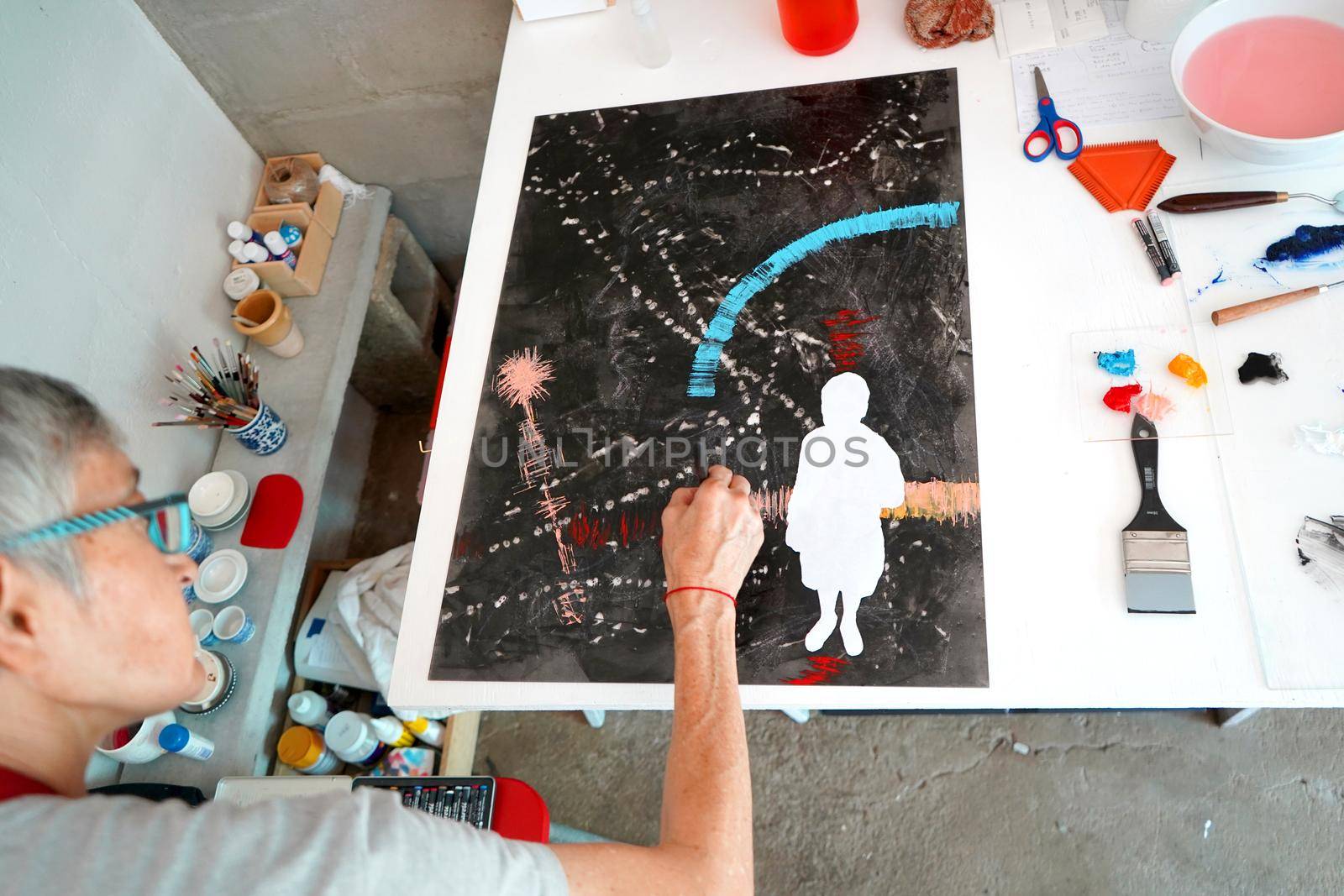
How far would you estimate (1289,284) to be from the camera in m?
1.10

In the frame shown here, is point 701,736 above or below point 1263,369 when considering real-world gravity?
below

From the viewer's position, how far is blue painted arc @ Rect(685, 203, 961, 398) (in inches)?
48.3

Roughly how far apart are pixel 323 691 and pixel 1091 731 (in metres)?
1.67

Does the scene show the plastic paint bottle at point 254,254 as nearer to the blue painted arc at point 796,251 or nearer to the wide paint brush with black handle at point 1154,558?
the blue painted arc at point 796,251

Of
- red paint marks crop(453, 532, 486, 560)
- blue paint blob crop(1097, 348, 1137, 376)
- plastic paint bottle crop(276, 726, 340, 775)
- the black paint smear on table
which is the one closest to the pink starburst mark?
the black paint smear on table

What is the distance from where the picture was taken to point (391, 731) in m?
1.68

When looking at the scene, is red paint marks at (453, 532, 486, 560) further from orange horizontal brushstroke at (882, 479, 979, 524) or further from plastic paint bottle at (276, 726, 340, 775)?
plastic paint bottle at (276, 726, 340, 775)

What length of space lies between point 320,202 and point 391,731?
122 centimetres

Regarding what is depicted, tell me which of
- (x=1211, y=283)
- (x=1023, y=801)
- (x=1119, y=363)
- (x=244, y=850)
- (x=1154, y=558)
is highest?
(x=1211, y=283)

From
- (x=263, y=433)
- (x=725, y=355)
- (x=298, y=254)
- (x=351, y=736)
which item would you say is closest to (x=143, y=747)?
(x=351, y=736)

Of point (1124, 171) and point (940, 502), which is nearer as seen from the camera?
point (940, 502)

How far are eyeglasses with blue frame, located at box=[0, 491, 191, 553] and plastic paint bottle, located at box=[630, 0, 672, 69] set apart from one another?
1.02 m

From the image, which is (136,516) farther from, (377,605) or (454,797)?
(377,605)

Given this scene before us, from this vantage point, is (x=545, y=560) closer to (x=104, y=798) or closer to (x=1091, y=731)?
(x=104, y=798)
